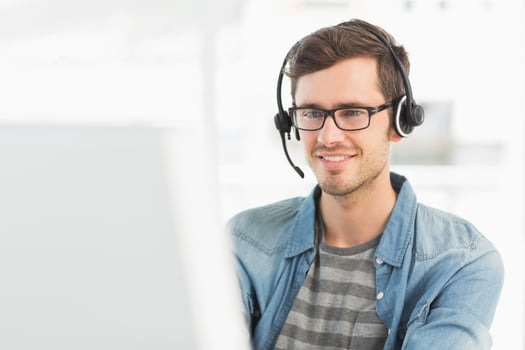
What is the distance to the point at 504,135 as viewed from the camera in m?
2.95

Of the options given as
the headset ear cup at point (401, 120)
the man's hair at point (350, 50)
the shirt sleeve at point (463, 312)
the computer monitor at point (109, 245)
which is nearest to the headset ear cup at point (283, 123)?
the man's hair at point (350, 50)

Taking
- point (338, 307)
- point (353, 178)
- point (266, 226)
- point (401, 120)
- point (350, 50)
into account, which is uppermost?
point (350, 50)

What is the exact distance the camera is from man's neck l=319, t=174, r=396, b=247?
46.3 inches

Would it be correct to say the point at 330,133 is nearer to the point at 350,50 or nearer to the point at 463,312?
the point at 350,50

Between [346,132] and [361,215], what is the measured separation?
172 millimetres

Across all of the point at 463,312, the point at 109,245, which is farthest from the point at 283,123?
the point at 109,245

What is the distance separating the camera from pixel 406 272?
1078 mm

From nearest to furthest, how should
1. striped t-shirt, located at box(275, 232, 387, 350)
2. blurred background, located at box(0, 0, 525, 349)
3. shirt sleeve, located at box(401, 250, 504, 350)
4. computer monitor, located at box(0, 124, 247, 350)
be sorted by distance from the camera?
computer monitor, located at box(0, 124, 247, 350), shirt sleeve, located at box(401, 250, 504, 350), striped t-shirt, located at box(275, 232, 387, 350), blurred background, located at box(0, 0, 525, 349)

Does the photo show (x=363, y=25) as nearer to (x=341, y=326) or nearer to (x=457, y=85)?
(x=341, y=326)

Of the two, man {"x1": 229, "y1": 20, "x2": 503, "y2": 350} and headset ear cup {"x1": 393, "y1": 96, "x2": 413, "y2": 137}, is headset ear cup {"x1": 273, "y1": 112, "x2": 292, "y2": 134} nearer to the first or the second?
man {"x1": 229, "y1": 20, "x2": 503, "y2": 350}

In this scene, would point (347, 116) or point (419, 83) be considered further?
point (419, 83)

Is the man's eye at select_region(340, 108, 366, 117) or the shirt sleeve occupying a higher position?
the man's eye at select_region(340, 108, 366, 117)

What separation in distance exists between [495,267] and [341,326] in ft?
0.97

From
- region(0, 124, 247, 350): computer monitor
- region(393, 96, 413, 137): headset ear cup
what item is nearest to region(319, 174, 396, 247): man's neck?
region(393, 96, 413, 137): headset ear cup
